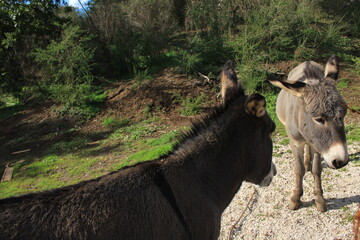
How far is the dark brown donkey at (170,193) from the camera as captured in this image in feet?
5.47

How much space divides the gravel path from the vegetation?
2418 mm

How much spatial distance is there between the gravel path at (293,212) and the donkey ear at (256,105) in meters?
2.28

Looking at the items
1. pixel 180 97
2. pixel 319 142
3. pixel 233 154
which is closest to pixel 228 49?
pixel 180 97

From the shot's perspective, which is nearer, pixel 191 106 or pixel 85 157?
pixel 85 157

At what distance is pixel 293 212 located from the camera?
13.9ft

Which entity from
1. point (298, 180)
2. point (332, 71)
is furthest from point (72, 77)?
point (332, 71)

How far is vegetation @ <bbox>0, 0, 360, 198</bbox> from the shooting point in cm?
821

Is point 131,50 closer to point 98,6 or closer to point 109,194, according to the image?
→ point 98,6

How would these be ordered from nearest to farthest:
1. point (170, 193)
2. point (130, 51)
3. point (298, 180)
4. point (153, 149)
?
point (170, 193)
point (298, 180)
point (153, 149)
point (130, 51)

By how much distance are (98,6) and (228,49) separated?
23.2 feet

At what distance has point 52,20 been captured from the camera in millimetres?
13469

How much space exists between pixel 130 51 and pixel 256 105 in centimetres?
1138

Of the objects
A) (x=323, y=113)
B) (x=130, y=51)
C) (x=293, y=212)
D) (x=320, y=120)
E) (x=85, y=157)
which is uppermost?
(x=130, y=51)

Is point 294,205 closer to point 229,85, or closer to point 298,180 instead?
point 298,180
